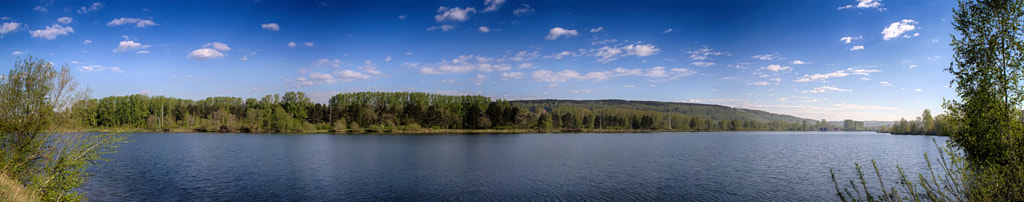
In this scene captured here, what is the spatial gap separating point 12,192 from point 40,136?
13.6 ft

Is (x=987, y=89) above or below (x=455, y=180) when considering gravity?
above

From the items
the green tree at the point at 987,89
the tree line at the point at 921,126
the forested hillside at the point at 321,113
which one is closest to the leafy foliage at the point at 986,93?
the green tree at the point at 987,89

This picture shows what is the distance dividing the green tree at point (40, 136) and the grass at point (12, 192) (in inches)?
38.2

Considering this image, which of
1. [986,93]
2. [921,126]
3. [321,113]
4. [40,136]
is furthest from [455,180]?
[921,126]

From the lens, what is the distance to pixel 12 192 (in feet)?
38.3

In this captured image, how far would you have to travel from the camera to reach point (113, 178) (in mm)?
23656

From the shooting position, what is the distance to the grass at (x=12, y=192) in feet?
36.2

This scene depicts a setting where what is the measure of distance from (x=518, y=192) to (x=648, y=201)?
540 cm

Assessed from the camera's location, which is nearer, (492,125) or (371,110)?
(371,110)

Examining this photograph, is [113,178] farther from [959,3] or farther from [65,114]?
[959,3]

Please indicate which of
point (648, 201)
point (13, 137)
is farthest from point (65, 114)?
point (648, 201)

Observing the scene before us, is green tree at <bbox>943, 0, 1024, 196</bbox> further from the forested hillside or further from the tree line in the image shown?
the tree line

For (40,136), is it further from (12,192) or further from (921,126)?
(921,126)

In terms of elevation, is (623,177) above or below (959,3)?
below
